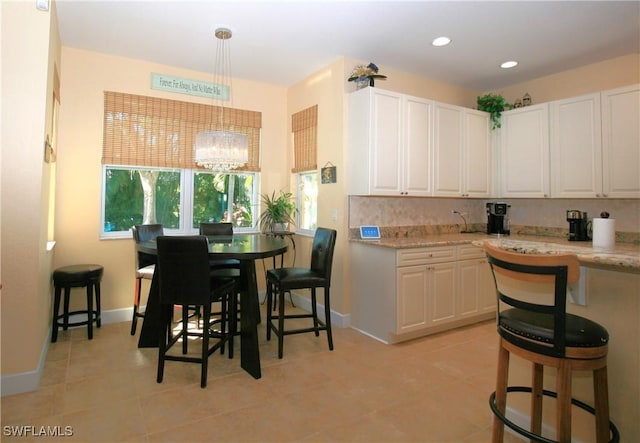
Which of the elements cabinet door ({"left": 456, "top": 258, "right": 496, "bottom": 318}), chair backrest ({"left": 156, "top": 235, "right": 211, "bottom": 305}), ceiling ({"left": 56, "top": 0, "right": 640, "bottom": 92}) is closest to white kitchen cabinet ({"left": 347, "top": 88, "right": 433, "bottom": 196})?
ceiling ({"left": 56, "top": 0, "right": 640, "bottom": 92})

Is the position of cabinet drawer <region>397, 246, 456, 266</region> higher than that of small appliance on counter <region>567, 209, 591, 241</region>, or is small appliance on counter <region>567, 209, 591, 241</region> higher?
small appliance on counter <region>567, 209, 591, 241</region>

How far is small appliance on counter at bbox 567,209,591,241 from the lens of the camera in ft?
12.0

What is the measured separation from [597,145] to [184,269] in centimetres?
396

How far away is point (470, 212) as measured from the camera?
4855 mm

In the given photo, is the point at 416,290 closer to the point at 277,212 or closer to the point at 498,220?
the point at 498,220

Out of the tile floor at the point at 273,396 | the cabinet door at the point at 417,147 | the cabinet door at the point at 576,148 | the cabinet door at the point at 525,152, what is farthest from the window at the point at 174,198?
the cabinet door at the point at 576,148

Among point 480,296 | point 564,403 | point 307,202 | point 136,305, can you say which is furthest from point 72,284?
point 480,296

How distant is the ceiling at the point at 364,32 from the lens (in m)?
2.84

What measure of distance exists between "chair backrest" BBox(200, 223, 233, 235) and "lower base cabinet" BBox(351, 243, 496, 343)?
1427mm

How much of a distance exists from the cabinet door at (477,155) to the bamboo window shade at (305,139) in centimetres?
175

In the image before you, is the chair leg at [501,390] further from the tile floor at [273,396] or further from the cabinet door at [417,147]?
the cabinet door at [417,147]

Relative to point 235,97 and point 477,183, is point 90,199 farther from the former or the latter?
point 477,183

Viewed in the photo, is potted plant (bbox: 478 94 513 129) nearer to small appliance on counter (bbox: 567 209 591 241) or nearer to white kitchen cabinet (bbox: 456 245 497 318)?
small appliance on counter (bbox: 567 209 591 241)

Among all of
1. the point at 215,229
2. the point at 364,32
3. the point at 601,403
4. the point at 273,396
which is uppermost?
the point at 364,32
